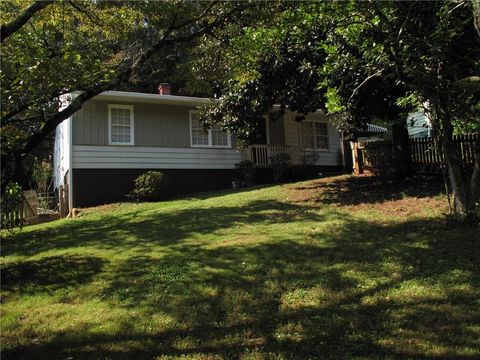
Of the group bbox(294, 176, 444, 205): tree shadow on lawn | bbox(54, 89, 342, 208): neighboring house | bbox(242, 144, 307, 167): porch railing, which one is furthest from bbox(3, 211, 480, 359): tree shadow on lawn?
bbox(242, 144, 307, 167): porch railing

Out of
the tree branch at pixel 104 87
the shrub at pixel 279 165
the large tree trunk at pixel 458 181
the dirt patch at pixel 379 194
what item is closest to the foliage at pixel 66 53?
the tree branch at pixel 104 87

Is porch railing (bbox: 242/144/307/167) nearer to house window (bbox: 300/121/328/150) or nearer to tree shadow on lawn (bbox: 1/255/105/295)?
house window (bbox: 300/121/328/150)

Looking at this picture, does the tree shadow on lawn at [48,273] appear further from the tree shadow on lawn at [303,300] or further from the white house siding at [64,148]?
the white house siding at [64,148]

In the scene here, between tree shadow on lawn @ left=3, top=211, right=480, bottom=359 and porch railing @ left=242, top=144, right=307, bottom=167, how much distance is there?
1277 centimetres

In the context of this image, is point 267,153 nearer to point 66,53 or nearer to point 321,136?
point 321,136

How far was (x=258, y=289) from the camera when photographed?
6176 millimetres

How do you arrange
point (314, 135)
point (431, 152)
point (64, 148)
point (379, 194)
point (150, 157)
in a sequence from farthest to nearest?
point (314, 135)
point (64, 148)
point (150, 157)
point (431, 152)
point (379, 194)

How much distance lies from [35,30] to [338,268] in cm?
643

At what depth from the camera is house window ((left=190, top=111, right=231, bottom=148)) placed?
1994 centimetres

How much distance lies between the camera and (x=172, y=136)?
19.4 metres

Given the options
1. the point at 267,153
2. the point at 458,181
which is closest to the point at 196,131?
the point at 267,153

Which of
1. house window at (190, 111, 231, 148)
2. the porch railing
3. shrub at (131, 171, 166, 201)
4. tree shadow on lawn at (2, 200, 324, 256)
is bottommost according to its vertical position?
tree shadow on lawn at (2, 200, 324, 256)

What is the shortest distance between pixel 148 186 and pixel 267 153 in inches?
245

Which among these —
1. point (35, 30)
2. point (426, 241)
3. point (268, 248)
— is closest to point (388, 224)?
point (426, 241)
